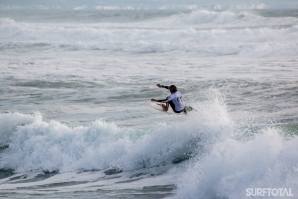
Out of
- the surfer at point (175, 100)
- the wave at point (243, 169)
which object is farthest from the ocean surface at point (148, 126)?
the surfer at point (175, 100)

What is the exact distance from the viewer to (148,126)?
49.1 ft

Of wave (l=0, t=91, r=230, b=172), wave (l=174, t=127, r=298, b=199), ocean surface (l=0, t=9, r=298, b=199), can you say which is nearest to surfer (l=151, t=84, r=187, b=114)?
ocean surface (l=0, t=9, r=298, b=199)

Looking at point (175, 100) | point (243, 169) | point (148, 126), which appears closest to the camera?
point (243, 169)

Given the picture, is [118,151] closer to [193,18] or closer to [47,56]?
[47,56]

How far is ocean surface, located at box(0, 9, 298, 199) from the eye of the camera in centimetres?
1013

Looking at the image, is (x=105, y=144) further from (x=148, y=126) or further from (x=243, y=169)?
(x=243, y=169)

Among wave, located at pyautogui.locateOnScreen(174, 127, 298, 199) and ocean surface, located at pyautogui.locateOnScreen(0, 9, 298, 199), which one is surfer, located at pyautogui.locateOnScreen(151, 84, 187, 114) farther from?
wave, located at pyautogui.locateOnScreen(174, 127, 298, 199)

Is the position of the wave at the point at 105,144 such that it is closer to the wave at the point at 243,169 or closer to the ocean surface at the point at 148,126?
the ocean surface at the point at 148,126

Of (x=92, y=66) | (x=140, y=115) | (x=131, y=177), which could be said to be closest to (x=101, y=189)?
(x=131, y=177)

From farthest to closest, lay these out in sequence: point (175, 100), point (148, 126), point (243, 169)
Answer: point (148, 126)
point (175, 100)
point (243, 169)

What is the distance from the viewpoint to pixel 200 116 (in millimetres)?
13312

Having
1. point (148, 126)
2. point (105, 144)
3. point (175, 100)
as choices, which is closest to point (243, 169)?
point (175, 100)

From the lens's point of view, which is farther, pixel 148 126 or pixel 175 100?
pixel 148 126

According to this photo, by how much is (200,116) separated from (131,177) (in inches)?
108
